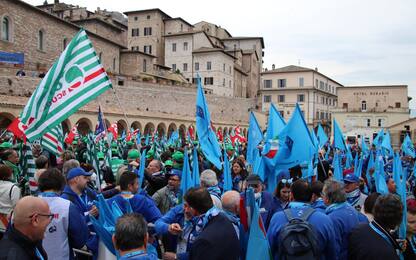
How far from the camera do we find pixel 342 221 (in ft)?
14.2

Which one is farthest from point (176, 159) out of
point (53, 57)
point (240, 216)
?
point (53, 57)

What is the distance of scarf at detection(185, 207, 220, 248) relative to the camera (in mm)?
3801

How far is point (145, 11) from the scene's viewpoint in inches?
2798

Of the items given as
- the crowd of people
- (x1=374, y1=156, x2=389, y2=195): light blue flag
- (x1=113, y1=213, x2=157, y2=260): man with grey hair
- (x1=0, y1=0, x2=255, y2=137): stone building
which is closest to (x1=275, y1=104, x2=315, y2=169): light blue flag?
(x1=374, y1=156, x2=389, y2=195): light blue flag

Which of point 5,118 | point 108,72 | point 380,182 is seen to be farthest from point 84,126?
point 380,182

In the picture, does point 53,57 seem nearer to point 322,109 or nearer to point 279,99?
point 279,99

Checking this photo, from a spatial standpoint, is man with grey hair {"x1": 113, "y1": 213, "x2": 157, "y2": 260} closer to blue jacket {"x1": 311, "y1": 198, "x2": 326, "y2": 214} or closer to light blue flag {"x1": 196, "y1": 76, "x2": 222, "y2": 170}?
blue jacket {"x1": 311, "y1": 198, "x2": 326, "y2": 214}

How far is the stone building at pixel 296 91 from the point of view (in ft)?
254

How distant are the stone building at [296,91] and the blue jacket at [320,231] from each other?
72334 millimetres

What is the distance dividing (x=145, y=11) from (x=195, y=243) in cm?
7187

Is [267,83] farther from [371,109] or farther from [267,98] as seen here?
[371,109]

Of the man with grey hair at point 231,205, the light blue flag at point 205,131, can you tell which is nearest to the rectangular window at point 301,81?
the light blue flag at point 205,131

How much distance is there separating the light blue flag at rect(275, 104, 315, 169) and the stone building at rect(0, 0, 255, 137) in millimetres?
18015

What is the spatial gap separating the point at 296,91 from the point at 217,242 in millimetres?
77216
